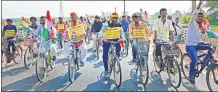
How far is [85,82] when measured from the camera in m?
7.81

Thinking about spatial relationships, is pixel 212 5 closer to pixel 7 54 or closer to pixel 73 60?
pixel 7 54

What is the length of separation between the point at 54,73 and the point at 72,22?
1.85 meters

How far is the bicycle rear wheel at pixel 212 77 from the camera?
6427mm

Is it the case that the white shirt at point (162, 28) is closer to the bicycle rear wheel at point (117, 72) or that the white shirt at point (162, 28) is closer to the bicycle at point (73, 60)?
the bicycle rear wheel at point (117, 72)

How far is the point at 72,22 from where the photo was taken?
848 centimetres

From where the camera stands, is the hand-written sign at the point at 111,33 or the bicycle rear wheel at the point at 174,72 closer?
the bicycle rear wheel at the point at 174,72

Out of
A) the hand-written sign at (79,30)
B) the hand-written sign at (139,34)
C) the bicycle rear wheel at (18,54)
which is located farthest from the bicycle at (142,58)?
the bicycle rear wheel at (18,54)

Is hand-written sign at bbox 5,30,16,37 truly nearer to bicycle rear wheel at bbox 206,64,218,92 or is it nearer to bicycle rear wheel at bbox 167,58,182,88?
bicycle rear wheel at bbox 167,58,182,88

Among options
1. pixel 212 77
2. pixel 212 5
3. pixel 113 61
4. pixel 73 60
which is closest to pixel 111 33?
pixel 113 61

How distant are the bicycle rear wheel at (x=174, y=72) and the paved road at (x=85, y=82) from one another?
0.15 meters

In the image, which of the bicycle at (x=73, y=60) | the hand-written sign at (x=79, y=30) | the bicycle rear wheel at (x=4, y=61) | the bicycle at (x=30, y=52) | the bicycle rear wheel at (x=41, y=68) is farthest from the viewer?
the bicycle rear wheel at (x=4, y=61)

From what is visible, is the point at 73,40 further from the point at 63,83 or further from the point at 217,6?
the point at 217,6

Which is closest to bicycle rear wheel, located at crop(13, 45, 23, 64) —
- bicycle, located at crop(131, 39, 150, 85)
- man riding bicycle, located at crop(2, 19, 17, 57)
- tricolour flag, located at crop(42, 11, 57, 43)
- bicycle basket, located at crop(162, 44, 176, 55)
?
man riding bicycle, located at crop(2, 19, 17, 57)

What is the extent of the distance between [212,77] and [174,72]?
0.90 metres
